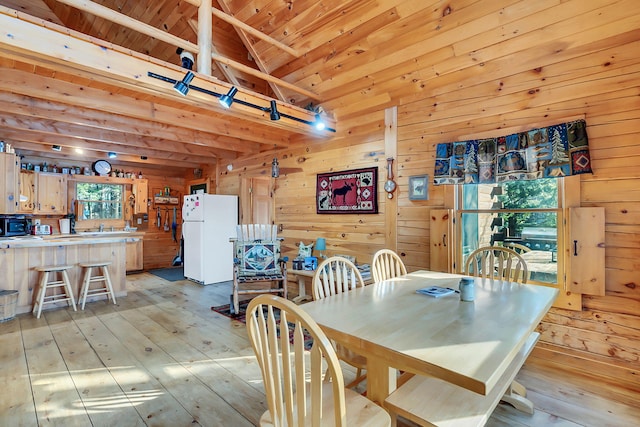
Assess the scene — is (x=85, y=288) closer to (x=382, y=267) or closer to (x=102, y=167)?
(x=102, y=167)

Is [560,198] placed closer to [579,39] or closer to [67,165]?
[579,39]

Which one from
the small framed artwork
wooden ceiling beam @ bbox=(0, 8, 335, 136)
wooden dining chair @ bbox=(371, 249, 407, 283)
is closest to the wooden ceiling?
wooden ceiling beam @ bbox=(0, 8, 335, 136)

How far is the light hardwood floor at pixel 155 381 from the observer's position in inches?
75.7

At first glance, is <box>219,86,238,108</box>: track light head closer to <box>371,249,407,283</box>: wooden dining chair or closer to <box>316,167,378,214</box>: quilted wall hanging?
<box>316,167,378,214</box>: quilted wall hanging

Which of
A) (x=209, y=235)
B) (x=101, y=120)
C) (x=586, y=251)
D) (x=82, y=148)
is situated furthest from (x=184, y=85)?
(x=82, y=148)

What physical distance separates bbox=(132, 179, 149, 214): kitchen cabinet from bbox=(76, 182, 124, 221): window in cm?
33

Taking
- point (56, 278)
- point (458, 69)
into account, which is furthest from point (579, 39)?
point (56, 278)

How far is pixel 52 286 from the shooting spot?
3.99 m

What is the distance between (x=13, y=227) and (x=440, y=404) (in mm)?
6432

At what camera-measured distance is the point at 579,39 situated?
7.91 feet

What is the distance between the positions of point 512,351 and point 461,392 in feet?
1.54

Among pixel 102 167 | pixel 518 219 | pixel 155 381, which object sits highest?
pixel 102 167

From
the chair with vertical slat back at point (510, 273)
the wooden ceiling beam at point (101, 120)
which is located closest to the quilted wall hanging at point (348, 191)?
the chair with vertical slat back at point (510, 273)

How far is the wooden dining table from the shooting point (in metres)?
1.02
